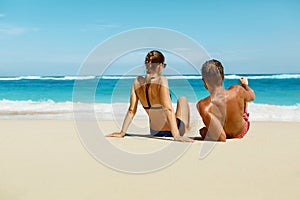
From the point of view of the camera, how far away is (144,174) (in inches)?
142

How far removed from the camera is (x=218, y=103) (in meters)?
5.19

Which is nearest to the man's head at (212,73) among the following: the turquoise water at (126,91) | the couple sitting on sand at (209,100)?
the couple sitting on sand at (209,100)

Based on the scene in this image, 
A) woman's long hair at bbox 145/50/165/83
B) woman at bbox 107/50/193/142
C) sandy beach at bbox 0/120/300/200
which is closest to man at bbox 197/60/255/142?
sandy beach at bbox 0/120/300/200

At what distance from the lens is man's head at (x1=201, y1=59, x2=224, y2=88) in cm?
507

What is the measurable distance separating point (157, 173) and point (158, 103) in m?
1.90

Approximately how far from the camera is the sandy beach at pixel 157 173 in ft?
10.1

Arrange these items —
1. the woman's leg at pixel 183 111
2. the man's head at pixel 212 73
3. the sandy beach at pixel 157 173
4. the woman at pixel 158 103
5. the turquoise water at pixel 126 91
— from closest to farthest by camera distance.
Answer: the sandy beach at pixel 157 173
the man's head at pixel 212 73
the woman at pixel 158 103
the woman's leg at pixel 183 111
the turquoise water at pixel 126 91

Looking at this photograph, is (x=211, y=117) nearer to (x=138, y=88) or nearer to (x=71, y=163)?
(x=138, y=88)

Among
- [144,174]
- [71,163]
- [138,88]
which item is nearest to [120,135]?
[138,88]

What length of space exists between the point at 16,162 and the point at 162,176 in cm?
171

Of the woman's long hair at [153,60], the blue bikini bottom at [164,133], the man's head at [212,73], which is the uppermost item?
the woman's long hair at [153,60]

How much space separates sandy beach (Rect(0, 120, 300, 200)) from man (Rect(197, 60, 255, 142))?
0.27 meters

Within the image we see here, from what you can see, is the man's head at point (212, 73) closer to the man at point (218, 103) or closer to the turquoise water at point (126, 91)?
the man at point (218, 103)

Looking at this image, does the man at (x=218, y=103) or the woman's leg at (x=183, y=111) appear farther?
the woman's leg at (x=183, y=111)
